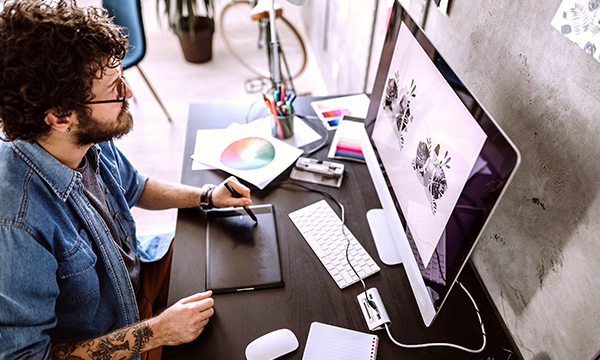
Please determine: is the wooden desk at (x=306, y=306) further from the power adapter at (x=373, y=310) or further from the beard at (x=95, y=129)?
the beard at (x=95, y=129)

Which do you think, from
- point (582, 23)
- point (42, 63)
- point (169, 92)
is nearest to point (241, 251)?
point (42, 63)

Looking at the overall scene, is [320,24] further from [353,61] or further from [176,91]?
[176,91]

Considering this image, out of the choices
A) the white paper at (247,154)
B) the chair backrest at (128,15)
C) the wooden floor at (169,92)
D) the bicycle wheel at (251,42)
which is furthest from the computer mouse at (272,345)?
the bicycle wheel at (251,42)

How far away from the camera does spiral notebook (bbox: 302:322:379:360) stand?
0.80 meters

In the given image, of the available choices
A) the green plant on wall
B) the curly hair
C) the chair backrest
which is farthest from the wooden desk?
the green plant on wall

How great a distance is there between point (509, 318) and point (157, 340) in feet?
2.65

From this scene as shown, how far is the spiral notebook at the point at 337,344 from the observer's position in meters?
0.80

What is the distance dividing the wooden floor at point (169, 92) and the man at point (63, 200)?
3.66ft

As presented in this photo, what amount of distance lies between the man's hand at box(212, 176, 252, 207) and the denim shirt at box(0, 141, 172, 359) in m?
0.28

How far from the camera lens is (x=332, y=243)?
1.02 metres

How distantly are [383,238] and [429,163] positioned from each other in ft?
1.12

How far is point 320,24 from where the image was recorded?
9.77ft

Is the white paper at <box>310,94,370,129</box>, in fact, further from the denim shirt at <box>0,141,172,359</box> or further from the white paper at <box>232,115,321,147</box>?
the denim shirt at <box>0,141,172,359</box>

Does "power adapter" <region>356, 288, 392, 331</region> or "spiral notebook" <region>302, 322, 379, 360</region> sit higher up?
"power adapter" <region>356, 288, 392, 331</region>
